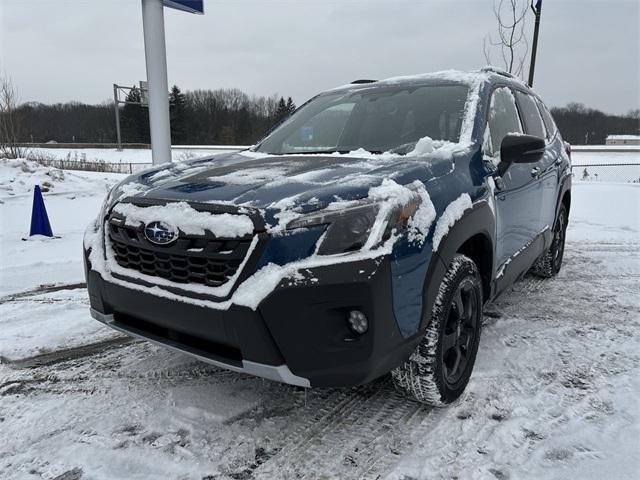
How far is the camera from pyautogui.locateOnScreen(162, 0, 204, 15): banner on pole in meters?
6.33

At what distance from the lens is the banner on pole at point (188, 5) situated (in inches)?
249

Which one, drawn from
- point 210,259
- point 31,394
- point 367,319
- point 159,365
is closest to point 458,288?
point 367,319

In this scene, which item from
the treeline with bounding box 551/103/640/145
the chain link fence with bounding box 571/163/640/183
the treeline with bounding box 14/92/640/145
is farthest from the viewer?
the treeline with bounding box 14/92/640/145

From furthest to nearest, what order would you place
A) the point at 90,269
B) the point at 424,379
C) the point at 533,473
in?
the point at 90,269, the point at 424,379, the point at 533,473

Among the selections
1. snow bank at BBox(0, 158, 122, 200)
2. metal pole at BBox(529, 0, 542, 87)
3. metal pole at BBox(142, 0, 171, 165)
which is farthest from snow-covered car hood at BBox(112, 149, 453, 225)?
metal pole at BBox(529, 0, 542, 87)

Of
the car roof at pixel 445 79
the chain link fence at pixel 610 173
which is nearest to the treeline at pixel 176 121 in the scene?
the chain link fence at pixel 610 173

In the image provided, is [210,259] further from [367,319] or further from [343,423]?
[343,423]

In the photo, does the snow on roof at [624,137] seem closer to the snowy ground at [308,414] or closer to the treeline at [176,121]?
the treeline at [176,121]

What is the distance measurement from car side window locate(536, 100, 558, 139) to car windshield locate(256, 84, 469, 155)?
1.70 meters

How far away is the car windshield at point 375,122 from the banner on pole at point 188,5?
3.69 m

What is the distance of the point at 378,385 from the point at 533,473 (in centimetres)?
89

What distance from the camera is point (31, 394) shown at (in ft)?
8.36

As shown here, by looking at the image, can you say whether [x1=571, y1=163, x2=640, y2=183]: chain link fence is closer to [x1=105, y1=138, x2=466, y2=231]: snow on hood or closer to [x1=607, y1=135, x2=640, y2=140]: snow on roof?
[x1=105, y1=138, x2=466, y2=231]: snow on hood

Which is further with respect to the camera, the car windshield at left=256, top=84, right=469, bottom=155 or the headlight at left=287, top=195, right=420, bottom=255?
the car windshield at left=256, top=84, right=469, bottom=155
